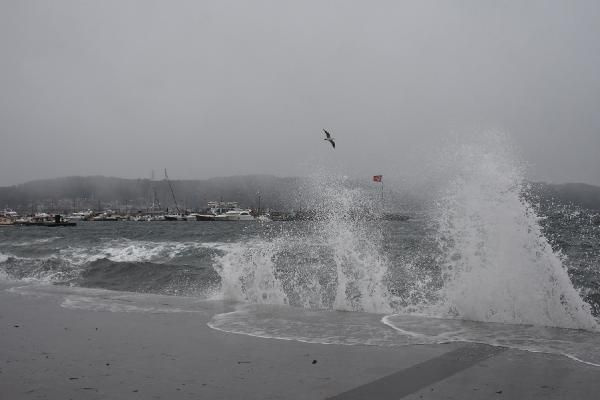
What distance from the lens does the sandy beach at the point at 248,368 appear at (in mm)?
3910

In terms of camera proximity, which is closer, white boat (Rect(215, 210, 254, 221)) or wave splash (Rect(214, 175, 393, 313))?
wave splash (Rect(214, 175, 393, 313))

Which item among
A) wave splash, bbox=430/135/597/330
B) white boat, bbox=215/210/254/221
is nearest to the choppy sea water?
wave splash, bbox=430/135/597/330

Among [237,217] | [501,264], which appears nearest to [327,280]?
[501,264]

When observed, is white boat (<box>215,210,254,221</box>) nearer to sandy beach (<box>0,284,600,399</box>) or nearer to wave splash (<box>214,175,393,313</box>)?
wave splash (<box>214,175,393,313</box>)

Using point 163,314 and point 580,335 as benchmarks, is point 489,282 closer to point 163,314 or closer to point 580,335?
point 580,335

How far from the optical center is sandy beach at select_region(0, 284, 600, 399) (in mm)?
3910

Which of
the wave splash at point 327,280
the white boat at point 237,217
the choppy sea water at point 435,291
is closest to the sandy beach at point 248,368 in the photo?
the choppy sea water at point 435,291

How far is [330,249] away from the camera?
21.6 m

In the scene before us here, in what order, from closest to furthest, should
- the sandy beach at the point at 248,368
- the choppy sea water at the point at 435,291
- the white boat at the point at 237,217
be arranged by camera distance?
the sandy beach at the point at 248,368, the choppy sea water at the point at 435,291, the white boat at the point at 237,217

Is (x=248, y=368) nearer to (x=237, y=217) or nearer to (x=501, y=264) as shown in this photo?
(x=501, y=264)

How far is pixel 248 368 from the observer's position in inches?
181

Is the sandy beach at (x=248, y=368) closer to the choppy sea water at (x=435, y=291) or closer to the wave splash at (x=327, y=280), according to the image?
the choppy sea water at (x=435, y=291)

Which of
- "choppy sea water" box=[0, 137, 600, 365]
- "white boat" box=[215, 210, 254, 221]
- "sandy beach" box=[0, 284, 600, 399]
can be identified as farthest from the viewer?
"white boat" box=[215, 210, 254, 221]

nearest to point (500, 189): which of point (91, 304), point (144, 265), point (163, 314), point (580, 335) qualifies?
point (580, 335)
